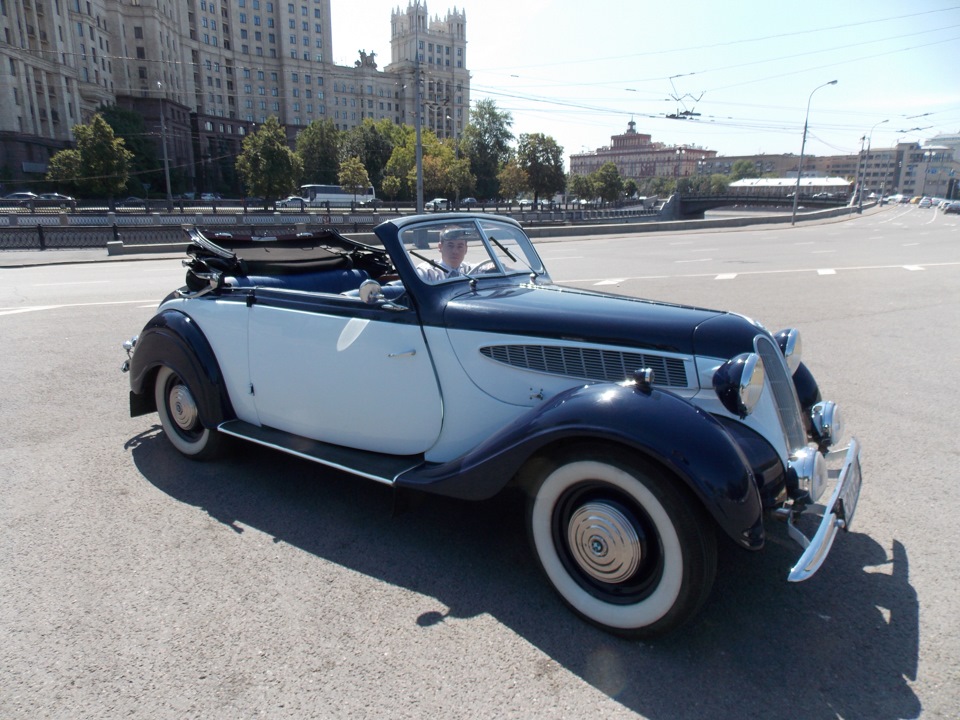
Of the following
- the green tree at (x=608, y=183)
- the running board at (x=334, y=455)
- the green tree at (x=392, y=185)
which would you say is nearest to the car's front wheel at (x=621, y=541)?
the running board at (x=334, y=455)

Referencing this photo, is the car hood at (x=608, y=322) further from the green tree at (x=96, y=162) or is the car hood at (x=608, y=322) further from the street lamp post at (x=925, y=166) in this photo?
the street lamp post at (x=925, y=166)

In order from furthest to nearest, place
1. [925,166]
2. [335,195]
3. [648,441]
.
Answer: [925,166] → [335,195] → [648,441]

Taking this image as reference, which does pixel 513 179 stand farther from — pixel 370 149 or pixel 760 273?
pixel 760 273

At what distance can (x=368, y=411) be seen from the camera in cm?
340

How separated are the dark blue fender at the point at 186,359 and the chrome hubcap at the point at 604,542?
256 cm

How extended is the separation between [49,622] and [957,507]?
15.4ft

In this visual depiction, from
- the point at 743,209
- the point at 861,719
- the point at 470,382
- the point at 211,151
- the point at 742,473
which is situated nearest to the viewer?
the point at 861,719

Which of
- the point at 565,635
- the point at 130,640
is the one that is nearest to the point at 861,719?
the point at 565,635

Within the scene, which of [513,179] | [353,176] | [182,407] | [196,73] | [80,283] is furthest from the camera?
[196,73]

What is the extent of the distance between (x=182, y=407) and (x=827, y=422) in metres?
4.01

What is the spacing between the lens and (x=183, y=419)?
4367 mm

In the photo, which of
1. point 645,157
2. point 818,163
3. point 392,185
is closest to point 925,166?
point 818,163

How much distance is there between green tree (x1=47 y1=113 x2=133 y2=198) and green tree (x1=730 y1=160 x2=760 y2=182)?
6010 inches

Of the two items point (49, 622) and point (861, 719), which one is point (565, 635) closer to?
point (861, 719)
